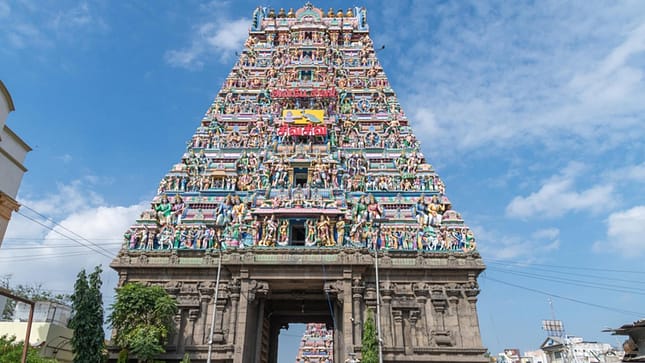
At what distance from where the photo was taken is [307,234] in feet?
99.2

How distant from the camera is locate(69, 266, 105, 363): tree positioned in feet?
78.8

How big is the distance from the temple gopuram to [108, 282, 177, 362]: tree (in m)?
2.55

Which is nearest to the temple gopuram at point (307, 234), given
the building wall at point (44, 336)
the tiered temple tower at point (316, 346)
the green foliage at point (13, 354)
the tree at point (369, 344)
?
the tree at point (369, 344)

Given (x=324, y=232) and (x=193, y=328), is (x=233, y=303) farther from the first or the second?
(x=324, y=232)

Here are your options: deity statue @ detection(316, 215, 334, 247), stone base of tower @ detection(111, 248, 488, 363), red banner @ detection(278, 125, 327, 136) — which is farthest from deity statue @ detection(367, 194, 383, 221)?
red banner @ detection(278, 125, 327, 136)

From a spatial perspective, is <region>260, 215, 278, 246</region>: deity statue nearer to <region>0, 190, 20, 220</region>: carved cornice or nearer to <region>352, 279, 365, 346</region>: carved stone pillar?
<region>352, 279, 365, 346</region>: carved stone pillar

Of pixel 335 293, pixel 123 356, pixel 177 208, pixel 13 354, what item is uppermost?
pixel 177 208

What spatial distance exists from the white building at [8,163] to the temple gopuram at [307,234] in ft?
53.5

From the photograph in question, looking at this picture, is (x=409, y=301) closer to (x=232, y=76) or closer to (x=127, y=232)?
(x=127, y=232)

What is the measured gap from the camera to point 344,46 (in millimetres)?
45469

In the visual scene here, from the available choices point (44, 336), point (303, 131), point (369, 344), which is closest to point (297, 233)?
point (303, 131)

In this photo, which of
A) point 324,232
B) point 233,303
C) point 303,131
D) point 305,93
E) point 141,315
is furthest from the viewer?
point 305,93

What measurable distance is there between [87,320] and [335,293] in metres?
14.4

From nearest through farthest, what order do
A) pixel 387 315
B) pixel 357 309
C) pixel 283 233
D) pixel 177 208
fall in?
1. pixel 357 309
2. pixel 387 315
3. pixel 283 233
4. pixel 177 208
